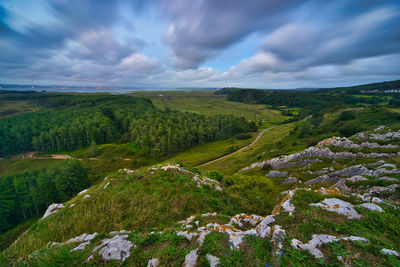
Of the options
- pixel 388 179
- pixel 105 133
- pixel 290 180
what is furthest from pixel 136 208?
pixel 105 133

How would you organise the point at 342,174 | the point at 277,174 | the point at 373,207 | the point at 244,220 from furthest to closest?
1. the point at 277,174
2. the point at 342,174
3. the point at 244,220
4. the point at 373,207

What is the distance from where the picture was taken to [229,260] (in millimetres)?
4664

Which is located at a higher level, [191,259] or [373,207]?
[373,207]

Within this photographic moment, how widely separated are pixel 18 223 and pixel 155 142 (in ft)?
161

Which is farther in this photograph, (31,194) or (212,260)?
(31,194)

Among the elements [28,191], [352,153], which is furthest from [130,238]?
[28,191]

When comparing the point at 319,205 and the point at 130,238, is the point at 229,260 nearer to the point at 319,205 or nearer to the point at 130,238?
the point at 130,238

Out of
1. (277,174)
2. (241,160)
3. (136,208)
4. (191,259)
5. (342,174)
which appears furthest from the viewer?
(241,160)

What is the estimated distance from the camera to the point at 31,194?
1494 inches

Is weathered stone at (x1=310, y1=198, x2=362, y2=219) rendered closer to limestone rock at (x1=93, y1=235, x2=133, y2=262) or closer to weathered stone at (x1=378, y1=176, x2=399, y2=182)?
limestone rock at (x1=93, y1=235, x2=133, y2=262)

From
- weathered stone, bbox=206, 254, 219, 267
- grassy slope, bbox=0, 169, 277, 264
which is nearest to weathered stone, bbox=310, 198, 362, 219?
grassy slope, bbox=0, 169, 277, 264

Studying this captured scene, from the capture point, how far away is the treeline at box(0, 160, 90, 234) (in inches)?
1458

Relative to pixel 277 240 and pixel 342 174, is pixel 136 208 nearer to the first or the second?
pixel 277 240

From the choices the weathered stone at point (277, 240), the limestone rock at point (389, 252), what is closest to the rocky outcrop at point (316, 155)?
the limestone rock at point (389, 252)
